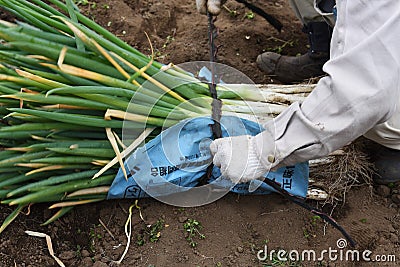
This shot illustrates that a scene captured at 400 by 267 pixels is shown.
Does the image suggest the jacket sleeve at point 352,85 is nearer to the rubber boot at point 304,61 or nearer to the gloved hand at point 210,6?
the gloved hand at point 210,6

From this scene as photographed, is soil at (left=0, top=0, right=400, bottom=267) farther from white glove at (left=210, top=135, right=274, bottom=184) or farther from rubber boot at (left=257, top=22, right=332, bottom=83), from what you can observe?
rubber boot at (left=257, top=22, right=332, bottom=83)

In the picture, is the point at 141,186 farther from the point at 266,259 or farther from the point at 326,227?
the point at 326,227

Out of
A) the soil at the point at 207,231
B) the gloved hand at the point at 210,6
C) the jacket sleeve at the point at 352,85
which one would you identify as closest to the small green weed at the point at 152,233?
the soil at the point at 207,231

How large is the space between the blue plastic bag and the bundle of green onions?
0.12 feet

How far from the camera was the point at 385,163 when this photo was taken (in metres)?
1.86

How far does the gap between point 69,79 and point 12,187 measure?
1.38 ft

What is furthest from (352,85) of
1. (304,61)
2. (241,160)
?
(304,61)

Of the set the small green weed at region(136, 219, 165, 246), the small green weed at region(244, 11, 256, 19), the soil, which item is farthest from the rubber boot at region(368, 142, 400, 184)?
the small green weed at region(244, 11, 256, 19)

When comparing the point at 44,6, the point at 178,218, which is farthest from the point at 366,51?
the point at 44,6

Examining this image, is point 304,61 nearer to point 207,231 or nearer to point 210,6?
point 210,6

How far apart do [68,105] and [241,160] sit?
554 mm

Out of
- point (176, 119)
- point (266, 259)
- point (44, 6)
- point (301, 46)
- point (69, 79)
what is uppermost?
point (44, 6)

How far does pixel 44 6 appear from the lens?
1.71 meters

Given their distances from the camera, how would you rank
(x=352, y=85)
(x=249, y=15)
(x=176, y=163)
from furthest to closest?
(x=249, y=15)
(x=176, y=163)
(x=352, y=85)
